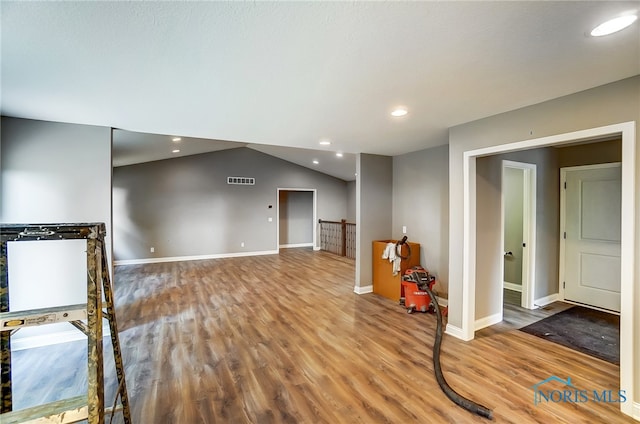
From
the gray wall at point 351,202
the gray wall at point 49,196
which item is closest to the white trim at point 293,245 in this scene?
the gray wall at point 351,202

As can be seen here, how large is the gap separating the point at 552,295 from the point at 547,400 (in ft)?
9.61

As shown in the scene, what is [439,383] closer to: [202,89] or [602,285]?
[202,89]

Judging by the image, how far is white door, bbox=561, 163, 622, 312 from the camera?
3.87 metres

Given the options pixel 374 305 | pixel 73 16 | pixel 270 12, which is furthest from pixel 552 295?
pixel 73 16

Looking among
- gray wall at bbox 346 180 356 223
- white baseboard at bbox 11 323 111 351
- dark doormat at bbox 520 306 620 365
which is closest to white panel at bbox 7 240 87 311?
white baseboard at bbox 11 323 111 351

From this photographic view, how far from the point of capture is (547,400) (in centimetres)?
215

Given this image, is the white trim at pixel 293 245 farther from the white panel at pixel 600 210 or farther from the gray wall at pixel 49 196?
the white panel at pixel 600 210

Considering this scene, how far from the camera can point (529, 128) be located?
8.53ft

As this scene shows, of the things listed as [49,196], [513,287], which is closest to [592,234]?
[513,287]

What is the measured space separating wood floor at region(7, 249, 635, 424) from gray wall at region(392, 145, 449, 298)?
1011 mm

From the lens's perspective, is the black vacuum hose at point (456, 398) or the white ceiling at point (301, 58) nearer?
the white ceiling at point (301, 58)

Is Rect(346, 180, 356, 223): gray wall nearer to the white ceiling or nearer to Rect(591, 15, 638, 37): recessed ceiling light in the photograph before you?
the white ceiling

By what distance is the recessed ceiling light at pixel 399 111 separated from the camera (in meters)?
2.73

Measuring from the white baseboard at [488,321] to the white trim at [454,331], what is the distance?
377 mm
